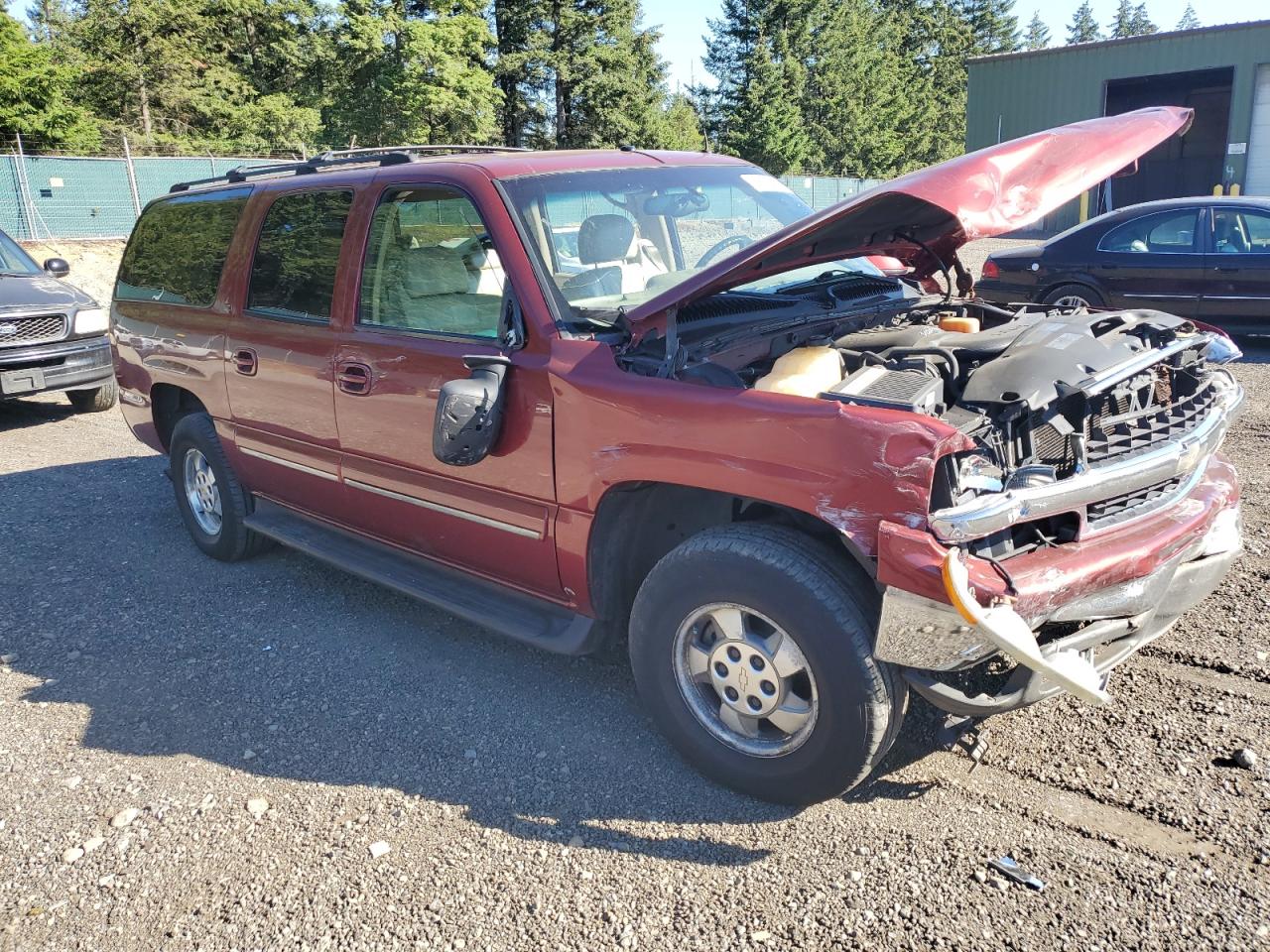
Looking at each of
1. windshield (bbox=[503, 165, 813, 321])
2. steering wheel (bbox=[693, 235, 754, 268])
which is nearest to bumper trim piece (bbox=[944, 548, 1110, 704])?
windshield (bbox=[503, 165, 813, 321])

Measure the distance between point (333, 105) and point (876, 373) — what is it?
4640cm

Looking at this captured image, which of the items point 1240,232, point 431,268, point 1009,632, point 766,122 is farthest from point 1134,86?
point 1009,632

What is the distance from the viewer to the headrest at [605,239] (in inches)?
144

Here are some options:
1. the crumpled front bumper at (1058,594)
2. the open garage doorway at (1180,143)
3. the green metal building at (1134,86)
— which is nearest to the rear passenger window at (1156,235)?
the crumpled front bumper at (1058,594)

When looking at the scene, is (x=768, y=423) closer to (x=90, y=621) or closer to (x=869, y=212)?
(x=869, y=212)

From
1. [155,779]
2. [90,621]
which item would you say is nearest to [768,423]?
[155,779]

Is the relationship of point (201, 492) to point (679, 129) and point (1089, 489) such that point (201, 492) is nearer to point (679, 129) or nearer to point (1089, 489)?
point (1089, 489)

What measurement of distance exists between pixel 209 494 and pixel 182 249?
4.43ft

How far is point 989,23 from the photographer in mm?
78000

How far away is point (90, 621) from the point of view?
4.79 m

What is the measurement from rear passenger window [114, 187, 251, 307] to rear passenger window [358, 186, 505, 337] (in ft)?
4.44

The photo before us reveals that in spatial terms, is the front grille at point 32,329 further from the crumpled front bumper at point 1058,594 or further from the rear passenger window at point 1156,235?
the rear passenger window at point 1156,235

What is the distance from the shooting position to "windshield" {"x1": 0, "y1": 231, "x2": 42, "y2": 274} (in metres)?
9.77

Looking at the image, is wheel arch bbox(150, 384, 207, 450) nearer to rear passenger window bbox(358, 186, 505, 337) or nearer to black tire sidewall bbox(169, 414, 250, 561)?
black tire sidewall bbox(169, 414, 250, 561)
